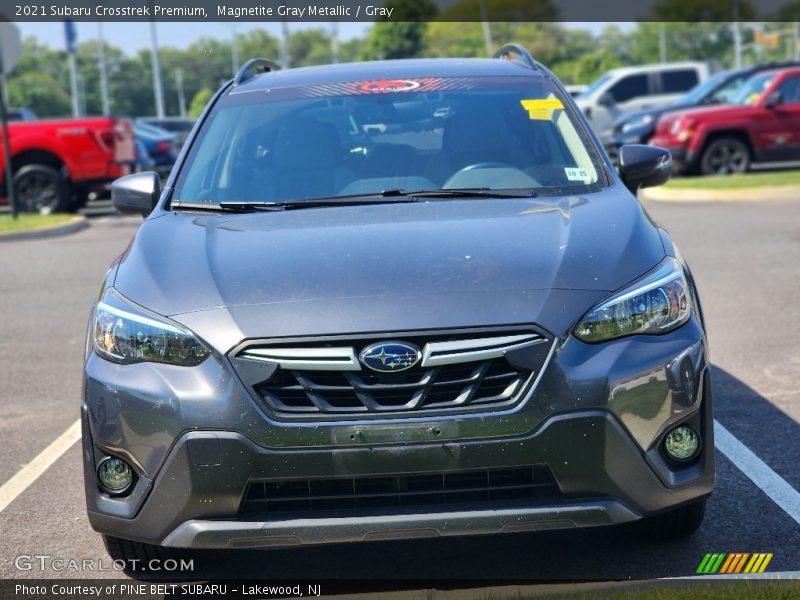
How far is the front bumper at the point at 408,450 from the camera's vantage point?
3438mm

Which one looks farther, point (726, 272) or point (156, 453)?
point (726, 272)

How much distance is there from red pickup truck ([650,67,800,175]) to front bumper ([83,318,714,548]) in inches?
685

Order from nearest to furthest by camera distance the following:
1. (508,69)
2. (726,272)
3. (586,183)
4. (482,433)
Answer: (482,433) < (586,183) < (508,69) < (726,272)

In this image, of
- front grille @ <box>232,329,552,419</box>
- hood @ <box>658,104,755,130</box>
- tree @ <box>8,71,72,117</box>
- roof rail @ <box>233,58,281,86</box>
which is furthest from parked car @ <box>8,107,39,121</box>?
Result: tree @ <box>8,71,72,117</box>

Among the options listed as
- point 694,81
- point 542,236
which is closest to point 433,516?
point 542,236

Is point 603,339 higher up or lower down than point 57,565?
higher up

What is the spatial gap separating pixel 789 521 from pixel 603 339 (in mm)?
1275

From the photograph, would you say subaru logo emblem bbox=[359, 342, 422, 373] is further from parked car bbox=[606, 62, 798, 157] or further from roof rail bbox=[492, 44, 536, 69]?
parked car bbox=[606, 62, 798, 157]

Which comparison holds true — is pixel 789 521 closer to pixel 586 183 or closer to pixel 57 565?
pixel 586 183

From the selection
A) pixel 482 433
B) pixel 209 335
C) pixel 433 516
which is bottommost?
pixel 433 516

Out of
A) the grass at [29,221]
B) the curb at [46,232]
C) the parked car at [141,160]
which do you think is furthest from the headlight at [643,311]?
the parked car at [141,160]

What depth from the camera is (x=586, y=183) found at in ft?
15.4

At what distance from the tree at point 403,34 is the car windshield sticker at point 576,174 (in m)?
83.6

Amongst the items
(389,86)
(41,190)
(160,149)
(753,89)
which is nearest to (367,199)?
(389,86)
